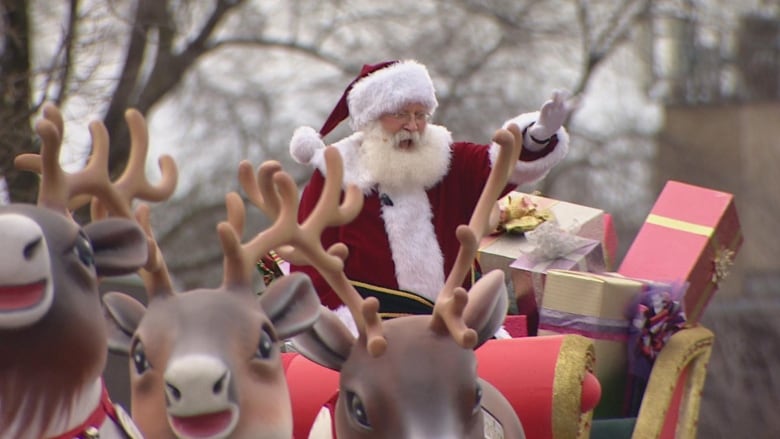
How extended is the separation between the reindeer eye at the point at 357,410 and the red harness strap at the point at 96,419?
657 mm

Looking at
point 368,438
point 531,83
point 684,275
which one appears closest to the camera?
point 368,438

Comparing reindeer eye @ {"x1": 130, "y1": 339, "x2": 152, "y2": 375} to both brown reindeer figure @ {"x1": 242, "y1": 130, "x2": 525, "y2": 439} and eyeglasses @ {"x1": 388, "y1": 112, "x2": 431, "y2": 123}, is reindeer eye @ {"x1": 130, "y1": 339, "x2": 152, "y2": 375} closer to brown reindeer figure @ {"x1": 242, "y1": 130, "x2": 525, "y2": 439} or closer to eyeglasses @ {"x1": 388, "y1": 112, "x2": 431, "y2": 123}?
brown reindeer figure @ {"x1": 242, "y1": 130, "x2": 525, "y2": 439}

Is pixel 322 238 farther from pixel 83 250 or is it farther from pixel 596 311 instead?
pixel 83 250

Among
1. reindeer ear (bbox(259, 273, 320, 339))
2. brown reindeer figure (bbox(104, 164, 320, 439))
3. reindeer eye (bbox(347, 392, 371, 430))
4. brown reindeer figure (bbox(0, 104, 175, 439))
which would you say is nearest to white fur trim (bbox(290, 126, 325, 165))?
brown reindeer figure (bbox(104, 164, 320, 439))

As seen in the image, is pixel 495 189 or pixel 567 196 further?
pixel 567 196

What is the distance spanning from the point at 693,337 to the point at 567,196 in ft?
29.7

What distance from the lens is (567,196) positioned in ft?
49.4

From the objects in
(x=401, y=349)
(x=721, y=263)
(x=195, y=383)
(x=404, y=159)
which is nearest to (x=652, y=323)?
(x=721, y=263)

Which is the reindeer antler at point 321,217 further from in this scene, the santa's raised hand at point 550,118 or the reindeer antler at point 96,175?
the santa's raised hand at point 550,118

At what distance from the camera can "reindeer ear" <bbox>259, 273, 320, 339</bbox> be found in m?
4.75

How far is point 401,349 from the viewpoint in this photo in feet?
15.4

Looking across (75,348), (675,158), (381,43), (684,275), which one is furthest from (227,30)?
(75,348)

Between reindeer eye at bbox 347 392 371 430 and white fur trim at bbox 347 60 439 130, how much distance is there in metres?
1.51

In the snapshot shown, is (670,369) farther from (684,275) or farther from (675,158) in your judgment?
(675,158)
